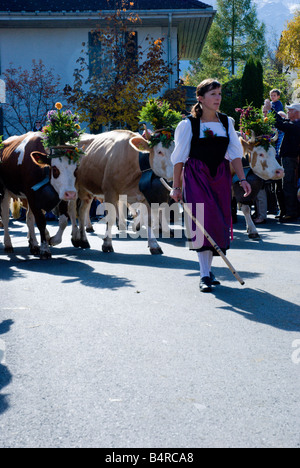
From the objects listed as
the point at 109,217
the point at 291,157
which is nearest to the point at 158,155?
the point at 109,217

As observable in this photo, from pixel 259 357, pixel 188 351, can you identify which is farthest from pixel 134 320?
pixel 259 357

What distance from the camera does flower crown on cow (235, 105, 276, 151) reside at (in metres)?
12.0

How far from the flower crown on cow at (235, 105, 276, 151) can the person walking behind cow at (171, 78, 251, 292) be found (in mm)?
5139

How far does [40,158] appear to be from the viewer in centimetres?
977

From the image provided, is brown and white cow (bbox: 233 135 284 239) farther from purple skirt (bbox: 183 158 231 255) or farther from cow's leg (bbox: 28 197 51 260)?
purple skirt (bbox: 183 158 231 255)

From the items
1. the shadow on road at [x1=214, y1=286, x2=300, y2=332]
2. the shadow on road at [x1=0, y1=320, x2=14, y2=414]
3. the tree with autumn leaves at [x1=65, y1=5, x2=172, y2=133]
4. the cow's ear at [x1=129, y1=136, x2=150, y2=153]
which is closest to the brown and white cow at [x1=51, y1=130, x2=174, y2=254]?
the cow's ear at [x1=129, y1=136, x2=150, y2=153]

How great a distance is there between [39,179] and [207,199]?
3.66 metres

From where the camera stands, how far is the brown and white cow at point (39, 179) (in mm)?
9680

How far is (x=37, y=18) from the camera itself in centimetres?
2672

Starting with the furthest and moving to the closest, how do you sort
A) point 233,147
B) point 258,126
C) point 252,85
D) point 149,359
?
point 252,85
point 258,126
point 233,147
point 149,359

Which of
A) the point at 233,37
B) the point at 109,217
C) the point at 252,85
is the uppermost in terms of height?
the point at 233,37

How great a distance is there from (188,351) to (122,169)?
6.06m

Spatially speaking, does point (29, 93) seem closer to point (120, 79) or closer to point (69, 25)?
point (69, 25)

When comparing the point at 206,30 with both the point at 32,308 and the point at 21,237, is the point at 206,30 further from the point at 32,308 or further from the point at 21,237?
the point at 32,308
